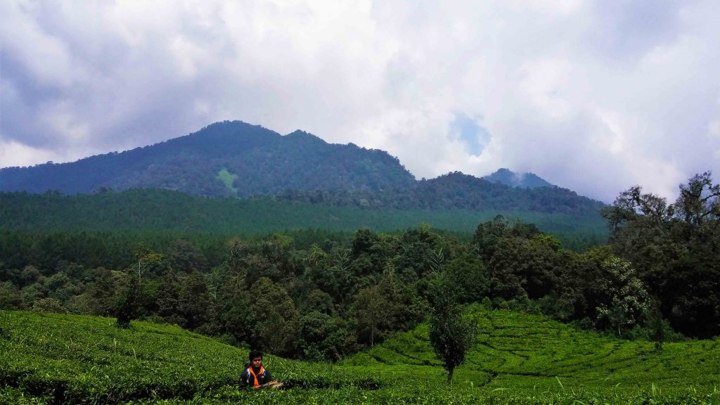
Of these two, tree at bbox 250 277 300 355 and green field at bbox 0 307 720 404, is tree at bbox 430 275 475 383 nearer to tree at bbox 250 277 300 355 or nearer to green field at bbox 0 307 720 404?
green field at bbox 0 307 720 404

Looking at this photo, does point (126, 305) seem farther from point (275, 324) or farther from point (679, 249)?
point (679, 249)

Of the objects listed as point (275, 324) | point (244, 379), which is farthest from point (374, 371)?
point (275, 324)

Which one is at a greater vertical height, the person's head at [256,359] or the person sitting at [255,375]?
the person's head at [256,359]

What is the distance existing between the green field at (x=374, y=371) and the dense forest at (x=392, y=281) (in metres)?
6.32

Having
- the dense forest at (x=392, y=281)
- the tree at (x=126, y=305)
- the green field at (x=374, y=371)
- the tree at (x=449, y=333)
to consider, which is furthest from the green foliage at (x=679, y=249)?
the tree at (x=126, y=305)

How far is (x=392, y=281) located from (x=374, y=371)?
145ft

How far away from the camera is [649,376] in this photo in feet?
107

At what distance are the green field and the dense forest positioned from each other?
6317 mm

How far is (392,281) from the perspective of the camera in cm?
8394

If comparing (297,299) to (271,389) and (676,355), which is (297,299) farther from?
(271,389)

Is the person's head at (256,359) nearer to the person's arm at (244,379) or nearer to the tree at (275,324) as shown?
the person's arm at (244,379)

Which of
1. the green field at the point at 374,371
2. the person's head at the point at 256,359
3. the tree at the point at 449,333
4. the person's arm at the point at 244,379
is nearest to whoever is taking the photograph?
the green field at the point at 374,371

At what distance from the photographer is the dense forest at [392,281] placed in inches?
2613

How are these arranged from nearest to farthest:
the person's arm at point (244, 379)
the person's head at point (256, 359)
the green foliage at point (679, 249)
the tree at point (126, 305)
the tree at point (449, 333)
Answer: the person's arm at point (244, 379) → the person's head at point (256, 359) → the tree at point (449, 333) → the tree at point (126, 305) → the green foliage at point (679, 249)
